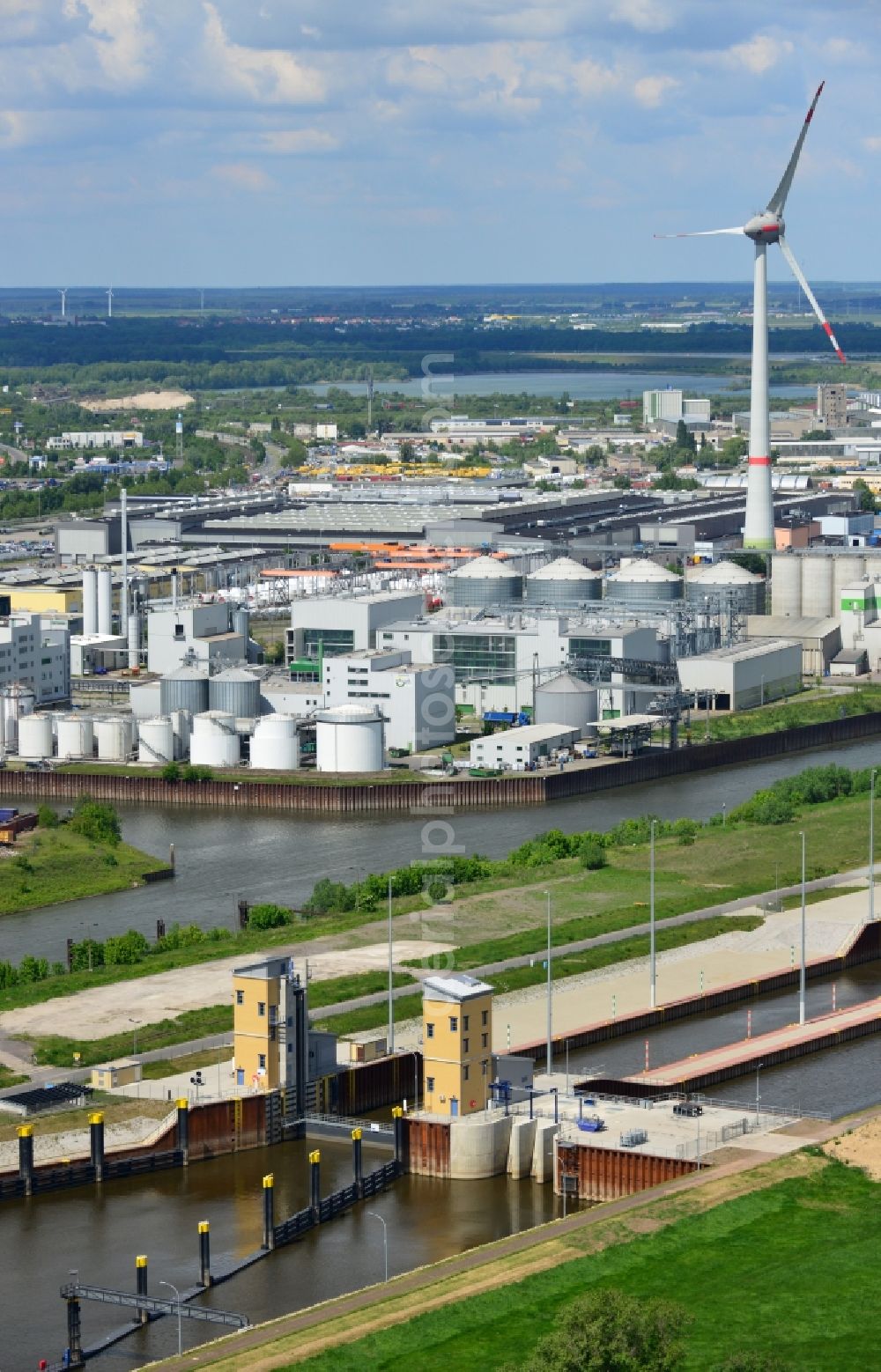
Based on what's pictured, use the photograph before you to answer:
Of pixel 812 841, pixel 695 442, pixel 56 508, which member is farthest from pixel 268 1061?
pixel 695 442

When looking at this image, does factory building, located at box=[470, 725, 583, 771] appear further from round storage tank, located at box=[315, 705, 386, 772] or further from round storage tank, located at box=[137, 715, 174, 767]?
round storage tank, located at box=[137, 715, 174, 767]

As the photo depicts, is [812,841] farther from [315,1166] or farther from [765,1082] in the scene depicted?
[315,1166]

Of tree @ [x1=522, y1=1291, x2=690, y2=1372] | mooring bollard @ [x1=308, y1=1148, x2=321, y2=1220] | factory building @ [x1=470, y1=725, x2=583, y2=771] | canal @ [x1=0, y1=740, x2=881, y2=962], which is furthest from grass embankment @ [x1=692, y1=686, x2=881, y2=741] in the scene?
tree @ [x1=522, y1=1291, x2=690, y2=1372]

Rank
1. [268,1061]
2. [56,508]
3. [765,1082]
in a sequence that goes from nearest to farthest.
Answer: [268,1061], [765,1082], [56,508]

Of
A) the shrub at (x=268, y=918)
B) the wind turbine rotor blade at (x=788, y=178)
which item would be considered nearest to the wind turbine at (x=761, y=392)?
the wind turbine rotor blade at (x=788, y=178)

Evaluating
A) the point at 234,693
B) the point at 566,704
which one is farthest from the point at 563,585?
the point at 234,693
